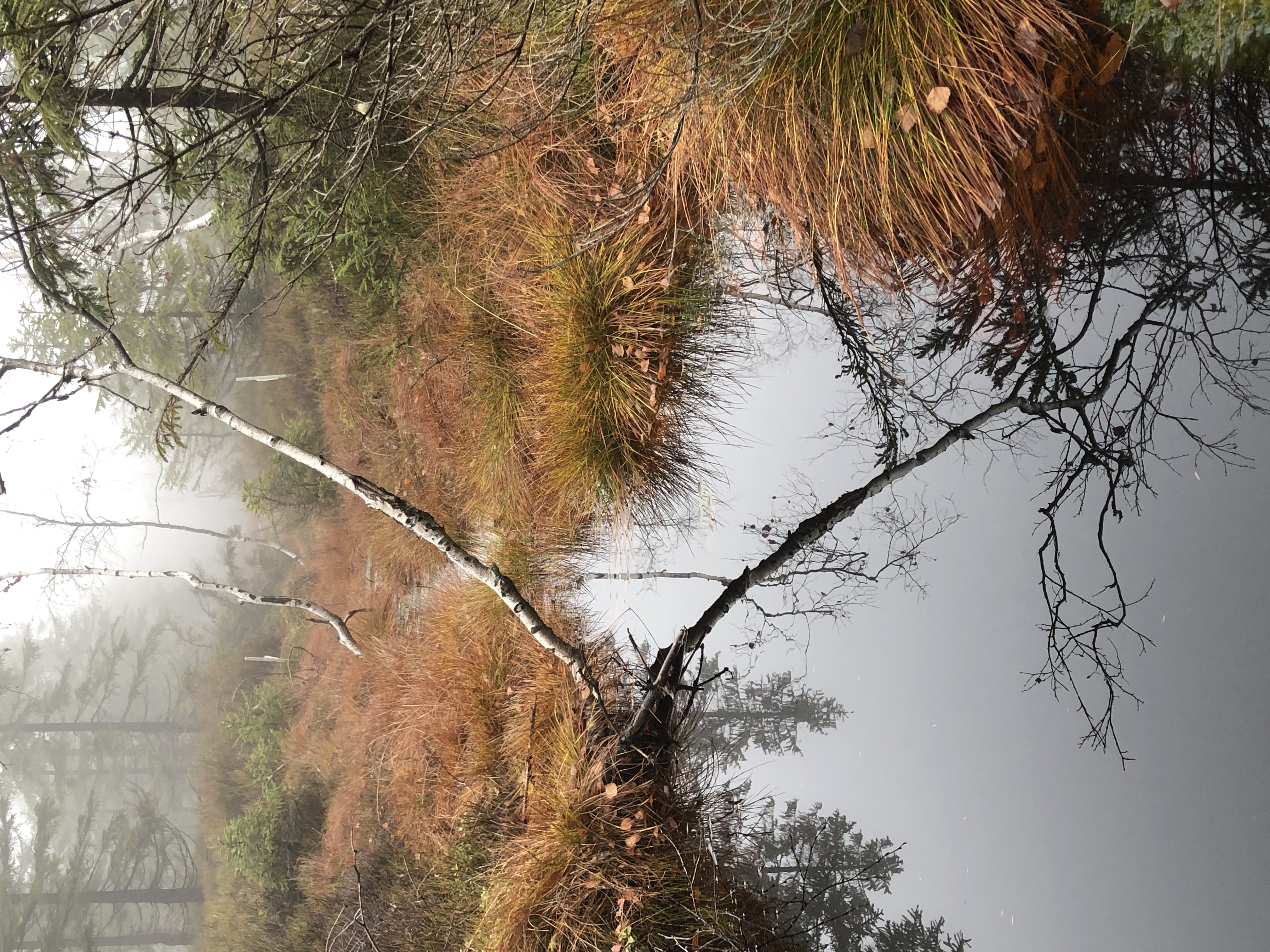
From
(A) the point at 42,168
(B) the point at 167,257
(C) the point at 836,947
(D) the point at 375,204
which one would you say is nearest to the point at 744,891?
(C) the point at 836,947

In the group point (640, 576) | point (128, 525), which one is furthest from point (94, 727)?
point (640, 576)

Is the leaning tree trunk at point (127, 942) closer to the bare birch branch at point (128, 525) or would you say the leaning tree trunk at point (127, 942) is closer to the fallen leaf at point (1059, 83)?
the bare birch branch at point (128, 525)

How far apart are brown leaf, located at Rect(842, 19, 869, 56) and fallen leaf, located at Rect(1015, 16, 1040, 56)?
15.2 inches

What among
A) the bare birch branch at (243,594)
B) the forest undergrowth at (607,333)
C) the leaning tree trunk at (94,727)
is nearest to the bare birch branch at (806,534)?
the forest undergrowth at (607,333)

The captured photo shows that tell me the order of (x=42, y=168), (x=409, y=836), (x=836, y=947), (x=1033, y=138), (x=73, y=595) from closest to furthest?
1. (x=1033, y=138)
2. (x=42, y=168)
3. (x=836, y=947)
4. (x=409, y=836)
5. (x=73, y=595)

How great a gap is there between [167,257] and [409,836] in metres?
5.46

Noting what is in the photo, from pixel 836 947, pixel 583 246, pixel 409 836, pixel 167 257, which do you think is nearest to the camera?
pixel 583 246

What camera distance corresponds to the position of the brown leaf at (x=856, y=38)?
1975mm

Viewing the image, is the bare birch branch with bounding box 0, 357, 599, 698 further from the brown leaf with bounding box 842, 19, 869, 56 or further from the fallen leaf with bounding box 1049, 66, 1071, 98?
the fallen leaf with bounding box 1049, 66, 1071, 98

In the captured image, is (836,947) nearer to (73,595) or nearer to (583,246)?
(583,246)

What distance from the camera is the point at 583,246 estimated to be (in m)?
2.57

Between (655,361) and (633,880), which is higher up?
(655,361)

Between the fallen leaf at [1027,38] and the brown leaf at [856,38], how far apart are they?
0.39 m

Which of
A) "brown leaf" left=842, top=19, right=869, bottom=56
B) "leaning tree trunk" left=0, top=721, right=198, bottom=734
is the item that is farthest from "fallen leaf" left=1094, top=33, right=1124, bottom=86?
"leaning tree trunk" left=0, top=721, right=198, bottom=734
